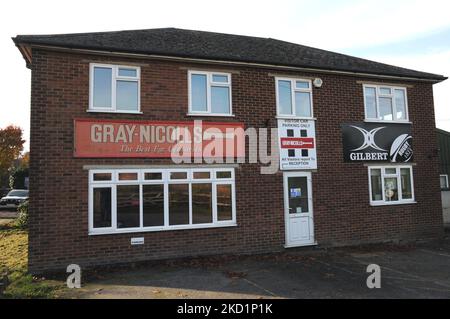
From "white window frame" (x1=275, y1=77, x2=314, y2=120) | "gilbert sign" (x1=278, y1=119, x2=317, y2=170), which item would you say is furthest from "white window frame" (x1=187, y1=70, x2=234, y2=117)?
"gilbert sign" (x1=278, y1=119, x2=317, y2=170)

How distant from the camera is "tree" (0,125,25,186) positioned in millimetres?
44781

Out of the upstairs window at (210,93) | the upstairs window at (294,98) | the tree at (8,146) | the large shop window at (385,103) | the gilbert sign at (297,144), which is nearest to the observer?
the upstairs window at (210,93)

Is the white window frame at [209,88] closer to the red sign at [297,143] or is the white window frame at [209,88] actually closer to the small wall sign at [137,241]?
the red sign at [297,143]

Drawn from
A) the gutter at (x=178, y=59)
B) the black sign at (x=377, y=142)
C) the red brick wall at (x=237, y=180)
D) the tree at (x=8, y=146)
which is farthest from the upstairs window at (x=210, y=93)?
the tree at (x=8, y=146)

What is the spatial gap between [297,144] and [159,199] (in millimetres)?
4327

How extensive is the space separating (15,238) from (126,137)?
7095 mm

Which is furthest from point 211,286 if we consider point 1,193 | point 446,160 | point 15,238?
point 1,193

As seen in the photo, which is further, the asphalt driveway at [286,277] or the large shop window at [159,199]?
the large shop window at [159,199]

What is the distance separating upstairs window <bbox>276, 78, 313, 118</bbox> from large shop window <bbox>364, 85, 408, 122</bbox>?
6.90ft

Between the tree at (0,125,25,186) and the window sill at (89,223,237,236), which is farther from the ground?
the tree at (0,125,25,186)

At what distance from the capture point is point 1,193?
1513 inches

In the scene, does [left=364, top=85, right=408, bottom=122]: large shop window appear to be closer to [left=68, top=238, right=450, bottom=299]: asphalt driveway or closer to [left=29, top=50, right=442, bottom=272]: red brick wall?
[left=29, top=50, right=442, bottom=272]: red brick wall

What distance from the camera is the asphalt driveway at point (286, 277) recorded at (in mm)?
7133

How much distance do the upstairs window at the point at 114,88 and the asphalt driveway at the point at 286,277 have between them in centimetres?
404
